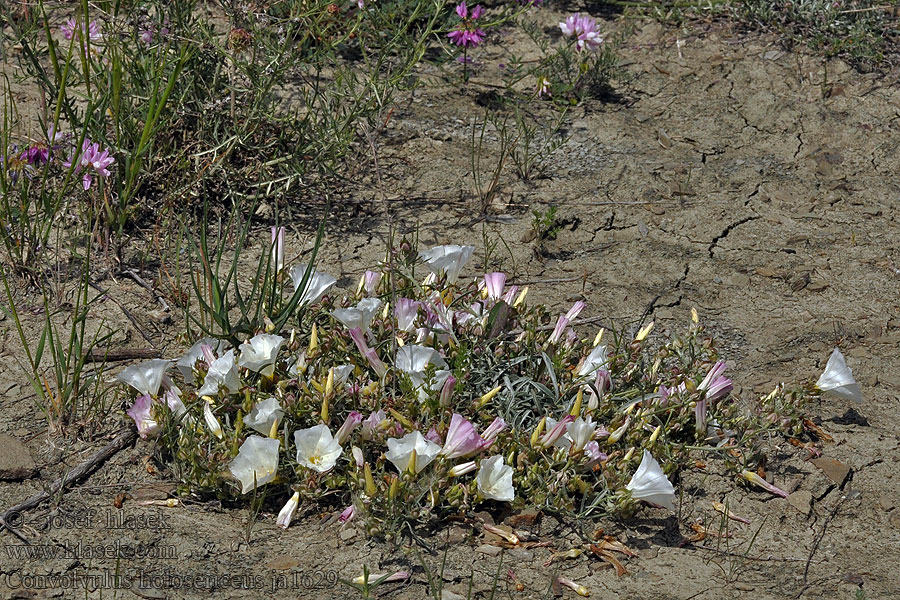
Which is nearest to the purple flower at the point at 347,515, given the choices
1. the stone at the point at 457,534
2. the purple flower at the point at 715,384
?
the stone at the point at 457,534

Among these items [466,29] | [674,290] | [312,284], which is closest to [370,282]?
[312,284]

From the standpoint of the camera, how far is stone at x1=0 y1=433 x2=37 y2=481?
89.2 inches

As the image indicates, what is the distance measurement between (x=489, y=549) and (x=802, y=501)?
864mm

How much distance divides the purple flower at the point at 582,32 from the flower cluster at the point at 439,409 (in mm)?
2155

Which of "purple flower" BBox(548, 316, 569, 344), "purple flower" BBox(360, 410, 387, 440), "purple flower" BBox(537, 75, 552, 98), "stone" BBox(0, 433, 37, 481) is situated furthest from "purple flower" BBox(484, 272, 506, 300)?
"purple flower" BBox(537, 75, 552, 98)

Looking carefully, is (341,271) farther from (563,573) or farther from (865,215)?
(865,215)

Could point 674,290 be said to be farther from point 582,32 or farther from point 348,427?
point 582,32

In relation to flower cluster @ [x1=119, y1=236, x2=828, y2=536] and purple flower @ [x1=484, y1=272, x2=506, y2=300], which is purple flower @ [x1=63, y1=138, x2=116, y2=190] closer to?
flower cluster @ [x1=119, y1=236, x2=828, y2=536]

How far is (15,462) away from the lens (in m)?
2.29

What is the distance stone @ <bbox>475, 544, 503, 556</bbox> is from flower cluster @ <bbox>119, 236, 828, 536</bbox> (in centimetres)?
11

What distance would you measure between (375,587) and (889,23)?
429 cm

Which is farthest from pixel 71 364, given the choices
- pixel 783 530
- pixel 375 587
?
pixel 783 530

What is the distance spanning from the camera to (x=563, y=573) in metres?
2.12

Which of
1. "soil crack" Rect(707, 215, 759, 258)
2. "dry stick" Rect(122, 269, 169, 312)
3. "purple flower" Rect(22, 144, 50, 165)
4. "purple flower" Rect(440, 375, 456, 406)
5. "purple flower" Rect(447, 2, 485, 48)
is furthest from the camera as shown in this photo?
"purple flower" Rect(447, 2, 485, 48)
